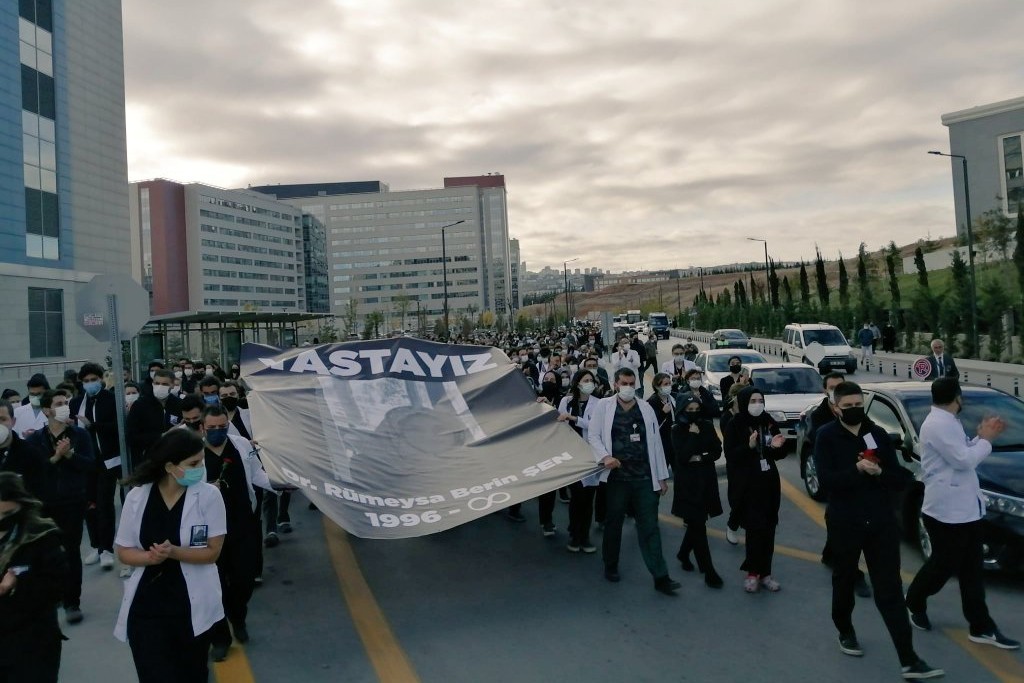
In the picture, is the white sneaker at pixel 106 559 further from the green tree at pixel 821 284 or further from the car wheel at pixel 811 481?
the green tree at pixel 821 284

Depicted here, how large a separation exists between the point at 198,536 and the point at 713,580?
15.5 feet

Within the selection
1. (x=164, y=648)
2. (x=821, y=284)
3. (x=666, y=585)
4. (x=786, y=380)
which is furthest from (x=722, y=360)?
(x=821, y=284)

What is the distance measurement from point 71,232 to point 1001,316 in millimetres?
40470

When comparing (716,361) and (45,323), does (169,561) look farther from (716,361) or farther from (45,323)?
(45,323)

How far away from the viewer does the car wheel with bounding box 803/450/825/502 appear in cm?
1016

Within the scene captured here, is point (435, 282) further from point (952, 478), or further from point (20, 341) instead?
point (952, 478)

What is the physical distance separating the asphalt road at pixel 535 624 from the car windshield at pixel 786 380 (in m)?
6.43

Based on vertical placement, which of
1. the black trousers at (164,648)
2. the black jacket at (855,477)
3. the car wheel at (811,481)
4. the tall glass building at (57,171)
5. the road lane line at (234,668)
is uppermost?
the tall glass building at (57,171)

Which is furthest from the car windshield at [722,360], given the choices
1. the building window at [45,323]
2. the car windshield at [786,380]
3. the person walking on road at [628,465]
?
the building window at [45,323]

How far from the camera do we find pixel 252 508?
6418 millimetres

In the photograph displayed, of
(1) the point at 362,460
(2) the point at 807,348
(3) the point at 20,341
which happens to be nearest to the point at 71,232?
(3) the point at 20,341

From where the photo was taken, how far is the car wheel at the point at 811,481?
10.2m

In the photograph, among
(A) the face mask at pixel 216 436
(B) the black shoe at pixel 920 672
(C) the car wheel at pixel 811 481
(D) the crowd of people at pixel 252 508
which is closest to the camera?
(D) the crowd of people at pixel 252 508

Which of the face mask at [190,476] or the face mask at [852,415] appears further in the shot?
the face mask at [852,415]
